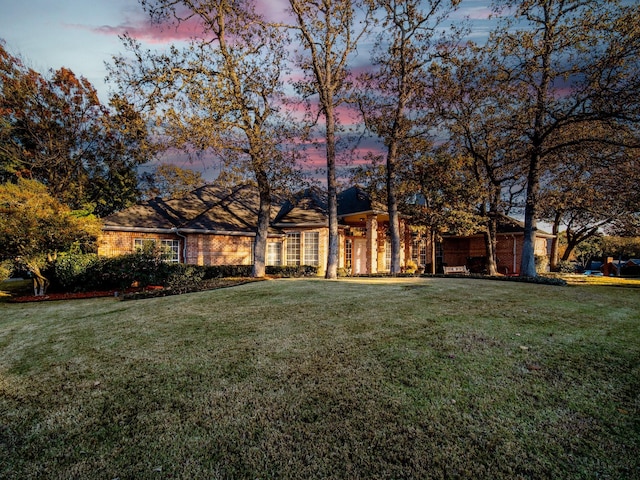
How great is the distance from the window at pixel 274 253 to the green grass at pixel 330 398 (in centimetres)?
1301

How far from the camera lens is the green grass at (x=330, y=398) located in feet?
7.91

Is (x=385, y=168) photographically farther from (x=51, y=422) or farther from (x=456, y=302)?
(x=51, y=422)

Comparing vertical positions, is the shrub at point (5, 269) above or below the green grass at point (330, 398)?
above

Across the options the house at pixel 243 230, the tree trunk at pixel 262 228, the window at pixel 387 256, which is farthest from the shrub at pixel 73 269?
the window at pixel 387 256

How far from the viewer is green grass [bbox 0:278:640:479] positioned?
2410 mm

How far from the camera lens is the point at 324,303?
7363 mm

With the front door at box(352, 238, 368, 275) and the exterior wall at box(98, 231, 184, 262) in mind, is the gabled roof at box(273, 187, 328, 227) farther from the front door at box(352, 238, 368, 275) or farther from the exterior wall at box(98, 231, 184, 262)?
the exterior wall at box(98, 231, 184, 262)

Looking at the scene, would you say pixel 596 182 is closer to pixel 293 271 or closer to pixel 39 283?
pixel 293 271

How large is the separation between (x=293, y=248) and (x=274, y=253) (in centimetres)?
119

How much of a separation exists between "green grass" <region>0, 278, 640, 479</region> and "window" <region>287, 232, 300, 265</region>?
514 inches

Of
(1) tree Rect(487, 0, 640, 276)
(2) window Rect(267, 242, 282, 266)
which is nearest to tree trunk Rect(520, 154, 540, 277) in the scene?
(1) tree Rect(487, 0, 640, 276)

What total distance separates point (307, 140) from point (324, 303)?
34.6ft

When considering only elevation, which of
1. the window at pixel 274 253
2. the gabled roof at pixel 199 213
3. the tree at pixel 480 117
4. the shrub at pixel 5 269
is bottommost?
the shrub at pixel 5 269

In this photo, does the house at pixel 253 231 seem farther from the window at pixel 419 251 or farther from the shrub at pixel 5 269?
the shrub at pixel 5 269
